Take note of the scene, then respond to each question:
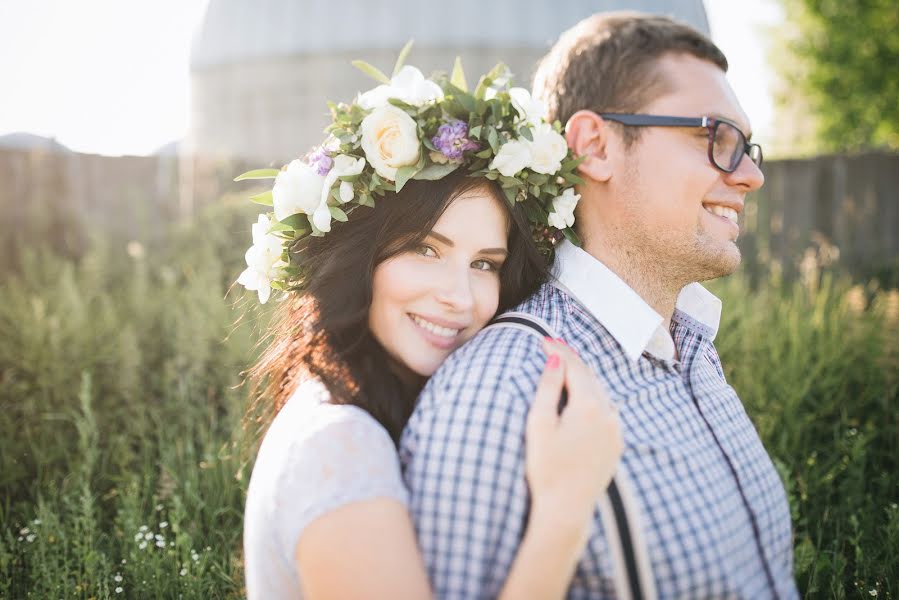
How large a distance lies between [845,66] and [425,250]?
22.3 metres

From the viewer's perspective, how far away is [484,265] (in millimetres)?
2264

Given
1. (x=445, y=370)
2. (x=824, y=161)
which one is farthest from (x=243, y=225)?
(x=824, y=161)

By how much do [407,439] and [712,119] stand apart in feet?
4.80

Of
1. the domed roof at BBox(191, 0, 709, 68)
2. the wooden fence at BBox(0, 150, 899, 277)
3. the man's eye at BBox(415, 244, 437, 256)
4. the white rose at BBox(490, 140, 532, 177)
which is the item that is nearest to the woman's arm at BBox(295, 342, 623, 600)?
the man's eye at BBox(415, 244, 437, 256)

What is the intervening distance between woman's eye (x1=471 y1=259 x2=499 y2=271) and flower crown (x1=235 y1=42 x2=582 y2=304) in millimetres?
195

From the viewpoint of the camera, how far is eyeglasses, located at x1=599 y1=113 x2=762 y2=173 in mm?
2400

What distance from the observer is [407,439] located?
179cm

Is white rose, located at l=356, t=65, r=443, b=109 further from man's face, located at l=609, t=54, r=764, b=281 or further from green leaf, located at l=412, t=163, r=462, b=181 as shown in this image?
man's face, located at l=609, t=54, r=764, b=281

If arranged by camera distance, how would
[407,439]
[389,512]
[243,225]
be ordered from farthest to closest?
[243,225], [407,439], [389,512]

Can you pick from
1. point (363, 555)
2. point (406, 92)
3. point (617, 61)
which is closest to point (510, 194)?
point (406, 92)

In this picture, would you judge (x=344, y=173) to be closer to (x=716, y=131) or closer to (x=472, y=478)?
(x=472, y=478)

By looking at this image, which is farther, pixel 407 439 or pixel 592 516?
pixel 407 439

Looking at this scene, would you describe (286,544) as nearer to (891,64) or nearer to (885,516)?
(885,516)

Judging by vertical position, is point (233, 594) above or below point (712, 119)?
below
